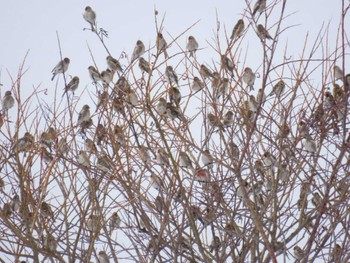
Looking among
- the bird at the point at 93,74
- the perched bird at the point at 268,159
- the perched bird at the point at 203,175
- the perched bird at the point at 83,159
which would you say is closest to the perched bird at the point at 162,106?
the perched bird at the point at 203,175

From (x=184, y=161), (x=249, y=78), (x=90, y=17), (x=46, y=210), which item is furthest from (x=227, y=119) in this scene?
(x=90, y=17)

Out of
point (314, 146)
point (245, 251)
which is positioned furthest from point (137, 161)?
point (314, 146)

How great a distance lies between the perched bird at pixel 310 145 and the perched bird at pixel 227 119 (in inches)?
23.7

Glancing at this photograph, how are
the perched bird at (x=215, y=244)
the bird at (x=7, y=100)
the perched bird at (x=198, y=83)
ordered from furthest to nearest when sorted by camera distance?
the bird at (x=7, y=100)
the perched bird at (x=198, y=83)
the perched bird at (x=215, y=244)

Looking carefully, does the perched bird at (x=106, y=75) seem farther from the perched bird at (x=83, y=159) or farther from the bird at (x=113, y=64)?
the perched bird at (x=83, y=159)

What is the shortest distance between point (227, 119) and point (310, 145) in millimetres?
736

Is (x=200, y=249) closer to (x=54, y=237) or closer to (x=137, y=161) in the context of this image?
(x=137, y=161)

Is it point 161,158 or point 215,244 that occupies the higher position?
point 161,158

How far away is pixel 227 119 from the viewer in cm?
561

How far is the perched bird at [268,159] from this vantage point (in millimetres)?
5367

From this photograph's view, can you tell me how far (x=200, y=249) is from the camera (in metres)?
4.70

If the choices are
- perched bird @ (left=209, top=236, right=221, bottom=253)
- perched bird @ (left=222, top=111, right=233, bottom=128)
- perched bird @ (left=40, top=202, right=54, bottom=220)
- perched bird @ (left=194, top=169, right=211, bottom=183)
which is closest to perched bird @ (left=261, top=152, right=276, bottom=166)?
perched bird @ (left=222, top=111, right=233, bottom=128)

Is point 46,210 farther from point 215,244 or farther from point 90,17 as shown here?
point 90,17

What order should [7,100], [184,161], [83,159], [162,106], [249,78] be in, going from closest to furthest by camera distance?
[83,159]
[184,161]
[162,106]
[7,100]
[249,78]
